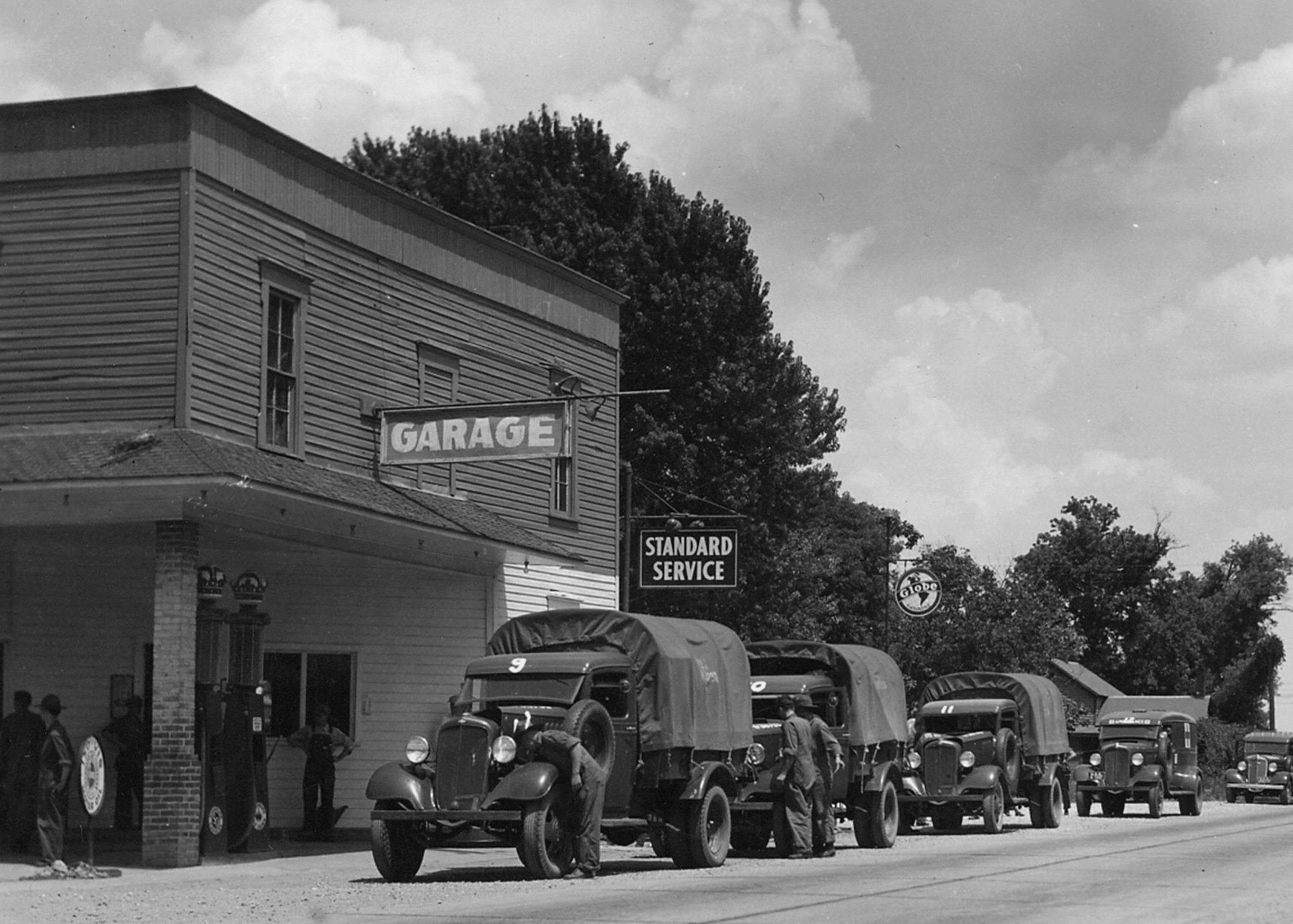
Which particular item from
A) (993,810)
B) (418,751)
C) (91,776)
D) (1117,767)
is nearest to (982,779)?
(993,810)

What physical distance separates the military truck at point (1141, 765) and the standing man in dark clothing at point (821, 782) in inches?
687

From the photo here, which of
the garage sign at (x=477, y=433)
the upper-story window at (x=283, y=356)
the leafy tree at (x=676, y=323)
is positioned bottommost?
the garage sign at (x=477, y=433)

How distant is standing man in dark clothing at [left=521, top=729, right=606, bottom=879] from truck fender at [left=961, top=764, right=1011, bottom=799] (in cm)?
1250

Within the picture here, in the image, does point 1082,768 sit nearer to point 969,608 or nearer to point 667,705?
point 969,608

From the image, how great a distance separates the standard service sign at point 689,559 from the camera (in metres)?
31.9

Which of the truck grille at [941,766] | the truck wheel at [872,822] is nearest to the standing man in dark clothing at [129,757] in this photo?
the truck wheel at [872,822]

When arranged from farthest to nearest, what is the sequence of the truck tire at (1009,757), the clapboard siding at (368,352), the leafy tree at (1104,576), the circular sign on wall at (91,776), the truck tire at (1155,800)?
1. the leafy tree at (1104,576)
2. the truck tire at (1155,800)
3. the truck tire at (1009,757)
4. the clapboard siding at (368,352)
5. the circular sign on wall at (91,776)

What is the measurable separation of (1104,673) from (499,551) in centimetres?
8299

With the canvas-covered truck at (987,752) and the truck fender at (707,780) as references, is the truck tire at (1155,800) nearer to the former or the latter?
the canvas-covered truck at (987,752)

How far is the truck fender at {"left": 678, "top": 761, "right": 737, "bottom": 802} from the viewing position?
18.9 m

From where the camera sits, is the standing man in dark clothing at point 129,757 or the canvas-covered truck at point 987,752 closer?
the standing man in dark clothing at point 129,757

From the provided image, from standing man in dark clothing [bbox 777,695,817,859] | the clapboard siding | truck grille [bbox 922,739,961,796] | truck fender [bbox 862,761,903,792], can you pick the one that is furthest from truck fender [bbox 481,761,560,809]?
truck grille [bbox 922,739,961,796]

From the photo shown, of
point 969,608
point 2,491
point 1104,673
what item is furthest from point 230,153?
point 1104,673

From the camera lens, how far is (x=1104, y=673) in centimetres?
10144
